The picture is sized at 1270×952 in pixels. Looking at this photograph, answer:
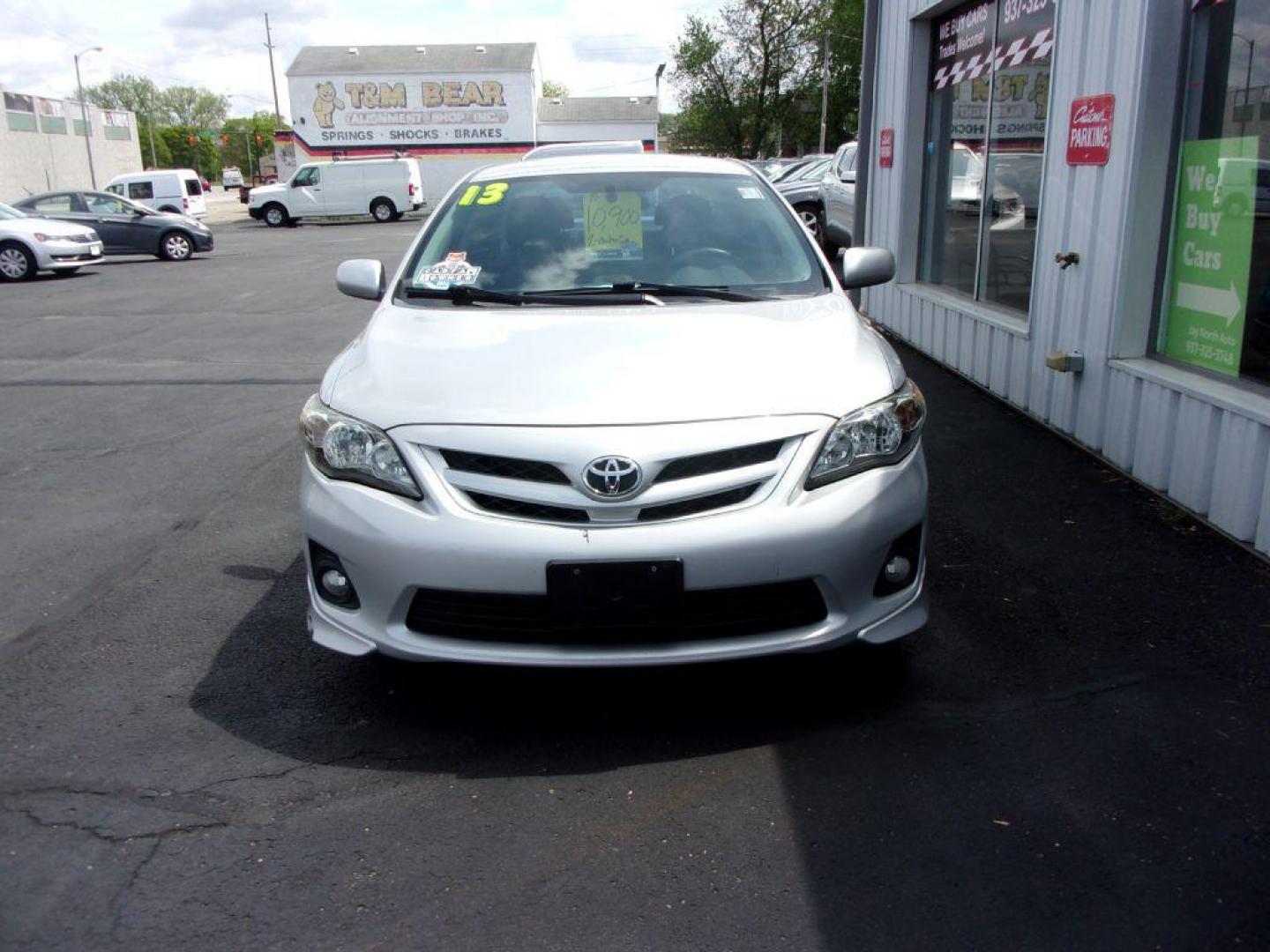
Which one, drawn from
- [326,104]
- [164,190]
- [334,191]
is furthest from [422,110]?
[164,190]

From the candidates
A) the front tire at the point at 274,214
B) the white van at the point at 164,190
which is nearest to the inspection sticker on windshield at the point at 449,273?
the white van at the point at 164,190

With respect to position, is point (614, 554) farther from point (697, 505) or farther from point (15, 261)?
point (15, 261)

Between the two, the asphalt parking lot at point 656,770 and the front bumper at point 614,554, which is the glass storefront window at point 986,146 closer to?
the asphalt parking lot at point 656,770

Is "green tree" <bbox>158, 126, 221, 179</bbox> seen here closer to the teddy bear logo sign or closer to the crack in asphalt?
the teddy bear logo sign

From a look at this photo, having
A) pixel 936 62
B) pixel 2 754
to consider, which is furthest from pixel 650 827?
pixel 936 62

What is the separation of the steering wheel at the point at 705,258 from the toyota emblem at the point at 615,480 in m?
1.56

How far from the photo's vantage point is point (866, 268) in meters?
4.68

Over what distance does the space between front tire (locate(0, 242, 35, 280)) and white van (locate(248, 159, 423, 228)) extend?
1944 centimetres

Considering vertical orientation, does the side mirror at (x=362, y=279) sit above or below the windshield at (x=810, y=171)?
below

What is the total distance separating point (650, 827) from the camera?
2930mm

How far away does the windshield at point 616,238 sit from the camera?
435 cm

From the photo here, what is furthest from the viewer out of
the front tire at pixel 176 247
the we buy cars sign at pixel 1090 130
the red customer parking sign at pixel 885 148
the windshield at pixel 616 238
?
the front tire at pixel 176 247

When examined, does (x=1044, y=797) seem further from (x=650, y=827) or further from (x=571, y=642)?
(x=571, y=642)

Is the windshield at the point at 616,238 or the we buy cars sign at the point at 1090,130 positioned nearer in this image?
the windshield at the point at 616,238
